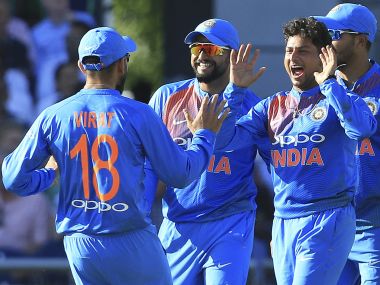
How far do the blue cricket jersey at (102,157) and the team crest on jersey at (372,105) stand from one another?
1.64 m

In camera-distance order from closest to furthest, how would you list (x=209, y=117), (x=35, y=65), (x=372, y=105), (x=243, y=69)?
(x=209, y=117), (x=243, y=69), (x=372, y=105), (x=35, y=65)

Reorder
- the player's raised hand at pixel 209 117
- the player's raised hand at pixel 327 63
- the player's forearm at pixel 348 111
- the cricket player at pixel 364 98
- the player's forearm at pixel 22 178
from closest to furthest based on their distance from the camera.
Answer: the player's forearm at pixel 22 178 → the player's raised hand at pixel 209 117 → the player's forearm at pixel 348 111 → the player's raised hand at pixel 327 63 → the cricket player at pixel 364 98

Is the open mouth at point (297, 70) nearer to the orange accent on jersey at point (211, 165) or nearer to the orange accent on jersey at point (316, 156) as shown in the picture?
the orange accent on jersey at point (316, 156)

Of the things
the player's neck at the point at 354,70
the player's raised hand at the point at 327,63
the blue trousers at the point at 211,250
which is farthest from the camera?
the player's neck at the point at 354,70

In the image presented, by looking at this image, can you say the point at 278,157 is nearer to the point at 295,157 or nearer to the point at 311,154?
the point at 295,157

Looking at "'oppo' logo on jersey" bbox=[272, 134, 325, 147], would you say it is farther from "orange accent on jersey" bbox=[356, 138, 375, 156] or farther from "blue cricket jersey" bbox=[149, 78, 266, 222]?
"orange accent on jersey" bbox=[356, 138, 375, 156]

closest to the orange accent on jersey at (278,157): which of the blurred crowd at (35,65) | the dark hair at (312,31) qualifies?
the dark hair at (312,31)

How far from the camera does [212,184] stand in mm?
8289

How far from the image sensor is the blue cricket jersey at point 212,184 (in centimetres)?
829

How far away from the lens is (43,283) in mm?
11945

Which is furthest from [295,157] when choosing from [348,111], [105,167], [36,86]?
[36,86]

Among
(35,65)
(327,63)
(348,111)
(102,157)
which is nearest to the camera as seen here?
(102,157)

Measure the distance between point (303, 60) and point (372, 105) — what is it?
0.72 meters

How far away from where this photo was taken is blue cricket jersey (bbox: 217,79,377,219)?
7.73 m
